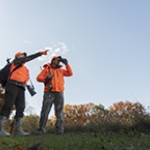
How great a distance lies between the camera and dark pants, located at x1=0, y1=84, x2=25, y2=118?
726cm

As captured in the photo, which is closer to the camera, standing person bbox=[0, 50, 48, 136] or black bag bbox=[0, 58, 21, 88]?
standing person bbox=[0, 50, 48, 136]

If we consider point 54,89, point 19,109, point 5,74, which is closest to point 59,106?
point 54,89

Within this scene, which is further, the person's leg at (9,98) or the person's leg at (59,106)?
the person's leg at (59,106)

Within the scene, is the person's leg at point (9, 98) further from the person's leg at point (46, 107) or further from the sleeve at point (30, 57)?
the person's leg at point (46, 107)

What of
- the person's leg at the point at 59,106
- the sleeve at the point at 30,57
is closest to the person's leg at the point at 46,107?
the person's leg at the point at 59,106

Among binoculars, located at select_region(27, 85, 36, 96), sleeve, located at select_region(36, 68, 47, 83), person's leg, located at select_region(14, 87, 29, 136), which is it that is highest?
sleeve, located at select_region(36, 68, 47, 83)

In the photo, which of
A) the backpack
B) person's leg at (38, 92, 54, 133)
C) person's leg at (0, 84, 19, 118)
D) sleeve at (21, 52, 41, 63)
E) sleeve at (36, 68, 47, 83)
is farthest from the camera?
sleeve at (36, 68, 47, 83)

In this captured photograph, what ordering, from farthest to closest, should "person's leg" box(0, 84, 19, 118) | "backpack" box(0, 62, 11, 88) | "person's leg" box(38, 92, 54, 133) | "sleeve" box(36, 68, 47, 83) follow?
"sleeve" box(36, 68, 47, 83), "person's leg" box(38, 92, 54, 133), "backpack" box(0, 62, 11, 88), "person's leg" box(0, 84, 19, 118)

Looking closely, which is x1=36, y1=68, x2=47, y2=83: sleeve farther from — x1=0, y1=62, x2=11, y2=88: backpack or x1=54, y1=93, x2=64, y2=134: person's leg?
x1=0, y1=62, x2=11, y2=88: backpack

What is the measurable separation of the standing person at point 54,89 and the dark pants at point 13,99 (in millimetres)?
736

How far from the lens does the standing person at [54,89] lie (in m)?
8.09

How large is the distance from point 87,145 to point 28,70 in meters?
4.13

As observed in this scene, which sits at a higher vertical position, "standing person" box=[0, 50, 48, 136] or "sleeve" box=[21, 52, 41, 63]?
"sleeve" box=[21, 52, 41, 63]

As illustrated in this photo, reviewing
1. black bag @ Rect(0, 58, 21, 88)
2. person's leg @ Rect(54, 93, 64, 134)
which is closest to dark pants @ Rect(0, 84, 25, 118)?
black bag @ Rect(0, 58, 21, 88)
